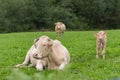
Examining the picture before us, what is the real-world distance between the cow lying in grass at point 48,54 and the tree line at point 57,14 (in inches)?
1727

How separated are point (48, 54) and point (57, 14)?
50.0m

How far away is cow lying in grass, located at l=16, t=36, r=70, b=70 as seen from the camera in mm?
8430

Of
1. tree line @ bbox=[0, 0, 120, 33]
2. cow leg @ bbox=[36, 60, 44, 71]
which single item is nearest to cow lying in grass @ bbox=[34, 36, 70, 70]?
cow leg @ bbox=[36, 60, 44, 71]

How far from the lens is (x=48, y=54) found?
346 inches

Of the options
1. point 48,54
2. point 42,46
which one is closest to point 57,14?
point 48,54

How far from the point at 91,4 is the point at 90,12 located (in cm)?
134

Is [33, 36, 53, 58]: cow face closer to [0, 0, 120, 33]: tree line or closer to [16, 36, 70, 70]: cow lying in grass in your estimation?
[16, 36, 70, 70]: cow lying in grass

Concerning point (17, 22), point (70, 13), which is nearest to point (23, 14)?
point (17, 22)

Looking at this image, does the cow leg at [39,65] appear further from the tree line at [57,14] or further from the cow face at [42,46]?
the tree line at [57,14]

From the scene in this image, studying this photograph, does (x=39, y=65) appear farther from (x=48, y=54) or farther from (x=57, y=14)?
(x=57, y=14)

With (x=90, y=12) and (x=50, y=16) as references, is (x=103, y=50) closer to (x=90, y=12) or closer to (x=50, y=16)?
(x=50, y=16)

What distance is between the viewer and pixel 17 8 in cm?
5659

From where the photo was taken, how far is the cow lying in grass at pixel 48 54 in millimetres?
8430

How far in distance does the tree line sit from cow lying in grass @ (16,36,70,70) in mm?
43859
